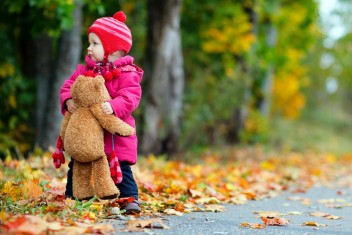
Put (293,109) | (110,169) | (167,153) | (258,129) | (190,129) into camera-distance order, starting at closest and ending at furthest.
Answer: (110,169) → (167,153) → (190,129) → (258,129) → (293,109)

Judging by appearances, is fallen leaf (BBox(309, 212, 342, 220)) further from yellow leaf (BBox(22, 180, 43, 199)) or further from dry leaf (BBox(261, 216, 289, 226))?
yellow leaf (BBox(22, 180, 43, 199))

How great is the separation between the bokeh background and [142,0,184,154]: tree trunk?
21 mm

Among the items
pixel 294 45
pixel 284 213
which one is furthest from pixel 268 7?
pixel 284 213

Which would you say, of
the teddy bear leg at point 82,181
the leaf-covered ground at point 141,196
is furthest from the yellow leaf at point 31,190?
the teddy bear leg at point 82,181

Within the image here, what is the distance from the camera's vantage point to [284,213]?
604cm

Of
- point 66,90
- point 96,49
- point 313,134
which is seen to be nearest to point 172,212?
point 66,90

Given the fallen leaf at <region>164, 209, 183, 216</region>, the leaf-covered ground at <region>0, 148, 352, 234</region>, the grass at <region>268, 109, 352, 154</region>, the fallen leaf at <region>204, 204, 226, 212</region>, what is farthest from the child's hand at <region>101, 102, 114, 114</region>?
the grass at <region>268, 109, 352, 154</region>

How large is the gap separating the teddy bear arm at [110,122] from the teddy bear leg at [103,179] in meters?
0.27

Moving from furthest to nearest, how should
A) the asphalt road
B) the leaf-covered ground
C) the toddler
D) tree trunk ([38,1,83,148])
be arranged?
tree trunk ([38,1,83,148])
the toddler
the asphalt road
the leaf-covered ground

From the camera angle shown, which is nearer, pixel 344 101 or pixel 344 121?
pixel 344 121

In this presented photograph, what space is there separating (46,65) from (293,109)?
2271cm

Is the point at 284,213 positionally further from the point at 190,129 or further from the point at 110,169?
the point at 190,129

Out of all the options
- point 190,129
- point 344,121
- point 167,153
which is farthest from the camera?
point 344,121

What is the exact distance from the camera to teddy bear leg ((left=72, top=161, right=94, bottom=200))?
5.12 m
